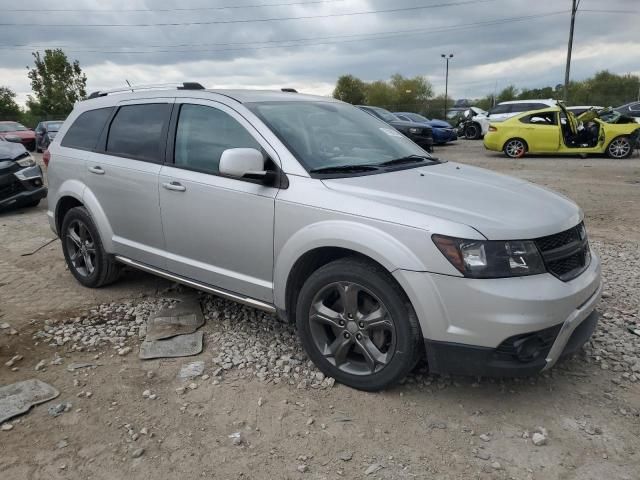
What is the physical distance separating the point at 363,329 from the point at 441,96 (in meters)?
61.5

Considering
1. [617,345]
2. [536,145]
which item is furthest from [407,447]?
[536,145]

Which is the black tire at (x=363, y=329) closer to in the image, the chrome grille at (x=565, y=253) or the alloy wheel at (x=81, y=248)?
the chrome grille at (x=565, y=253)

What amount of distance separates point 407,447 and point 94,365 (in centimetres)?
216

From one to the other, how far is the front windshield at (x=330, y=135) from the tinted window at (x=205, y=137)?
19cm

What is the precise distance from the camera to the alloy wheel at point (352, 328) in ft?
9.65

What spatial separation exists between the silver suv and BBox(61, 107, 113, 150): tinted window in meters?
0.08

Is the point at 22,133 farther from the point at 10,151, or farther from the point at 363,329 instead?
the point at 363,329

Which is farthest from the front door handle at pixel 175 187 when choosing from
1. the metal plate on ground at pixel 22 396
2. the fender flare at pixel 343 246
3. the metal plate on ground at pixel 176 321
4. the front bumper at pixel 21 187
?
the front bumper at pixel 21 187

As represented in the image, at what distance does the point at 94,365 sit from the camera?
352 cm

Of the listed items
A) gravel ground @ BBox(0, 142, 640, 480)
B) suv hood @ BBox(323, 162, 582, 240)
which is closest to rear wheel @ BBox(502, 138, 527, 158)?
gravel ground @ BBox(0, 142, 640, 480)

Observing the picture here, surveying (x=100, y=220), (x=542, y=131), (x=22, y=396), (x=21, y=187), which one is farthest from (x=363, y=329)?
(x=542, y=131)

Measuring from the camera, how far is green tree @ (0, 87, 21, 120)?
5248 cm

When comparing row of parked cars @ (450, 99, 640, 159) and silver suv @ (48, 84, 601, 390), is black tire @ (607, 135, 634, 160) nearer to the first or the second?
row of parked cars @ (450, 99, 640, 159)

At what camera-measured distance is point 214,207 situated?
3525mm
